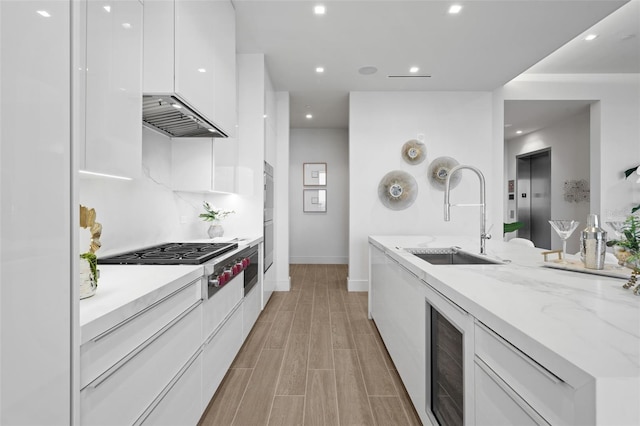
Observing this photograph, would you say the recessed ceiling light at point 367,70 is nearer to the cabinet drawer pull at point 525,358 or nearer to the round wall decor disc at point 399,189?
the round wall decor disc at point 399,189

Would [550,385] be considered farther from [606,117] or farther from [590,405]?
[606,117]

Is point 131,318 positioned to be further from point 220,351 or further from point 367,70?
point 367,70

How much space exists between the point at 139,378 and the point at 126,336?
19 centimetres

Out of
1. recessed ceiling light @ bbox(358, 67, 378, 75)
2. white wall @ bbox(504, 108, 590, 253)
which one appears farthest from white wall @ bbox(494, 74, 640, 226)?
recessed ceiling light @ bbox(358, 67, 378, 75)

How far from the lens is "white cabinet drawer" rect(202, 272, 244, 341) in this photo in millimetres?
1666

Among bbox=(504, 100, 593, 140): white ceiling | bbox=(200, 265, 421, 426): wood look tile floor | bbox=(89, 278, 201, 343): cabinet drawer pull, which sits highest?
bbox=(504, 100, 593, 140): white ceiling

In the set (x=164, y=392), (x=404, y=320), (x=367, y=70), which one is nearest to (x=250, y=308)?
(x=404, y=320)

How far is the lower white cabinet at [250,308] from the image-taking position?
2.52 metres

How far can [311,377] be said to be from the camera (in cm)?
213

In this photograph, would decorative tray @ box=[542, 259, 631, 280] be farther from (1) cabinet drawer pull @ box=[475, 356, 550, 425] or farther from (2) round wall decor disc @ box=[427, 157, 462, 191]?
(2) round wall decor disc @ box=[427, 157, 462, 191]

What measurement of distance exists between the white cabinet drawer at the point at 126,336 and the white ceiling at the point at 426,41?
2.54 metres

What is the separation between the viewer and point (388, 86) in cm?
441

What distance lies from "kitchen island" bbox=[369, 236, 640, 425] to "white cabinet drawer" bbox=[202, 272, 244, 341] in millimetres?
1092

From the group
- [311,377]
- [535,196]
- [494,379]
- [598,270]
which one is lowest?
[311,377]
